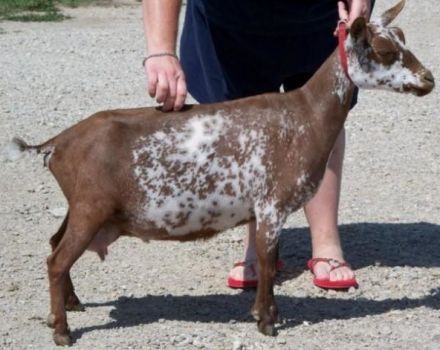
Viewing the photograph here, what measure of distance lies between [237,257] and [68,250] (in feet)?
5.10

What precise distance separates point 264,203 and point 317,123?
0.41 meters

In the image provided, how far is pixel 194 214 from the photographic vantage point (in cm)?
493

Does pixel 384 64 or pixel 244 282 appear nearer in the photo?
pixel 384 64

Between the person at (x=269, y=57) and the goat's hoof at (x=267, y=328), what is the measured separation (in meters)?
0.65

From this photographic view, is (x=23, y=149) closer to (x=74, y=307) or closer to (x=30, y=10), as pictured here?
(x=74, y=307)

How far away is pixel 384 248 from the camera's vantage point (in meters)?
6.40

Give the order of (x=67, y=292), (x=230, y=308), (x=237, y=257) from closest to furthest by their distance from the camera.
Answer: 1. (x=67, y=292)
2. (x=230, y=308)
3. (x=237, y=257)

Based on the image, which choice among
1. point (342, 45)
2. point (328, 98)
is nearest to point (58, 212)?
point (328, 98)

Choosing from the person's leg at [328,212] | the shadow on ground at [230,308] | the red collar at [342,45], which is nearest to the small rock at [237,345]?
the shadow on ground at [230,308]

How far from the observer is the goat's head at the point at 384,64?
4902mm

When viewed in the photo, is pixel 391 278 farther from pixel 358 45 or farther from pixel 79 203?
pixel 79 203

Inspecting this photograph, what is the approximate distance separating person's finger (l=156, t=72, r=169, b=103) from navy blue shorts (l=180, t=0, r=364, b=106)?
730mm

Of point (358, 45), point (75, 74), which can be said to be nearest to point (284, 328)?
point (358, 45)

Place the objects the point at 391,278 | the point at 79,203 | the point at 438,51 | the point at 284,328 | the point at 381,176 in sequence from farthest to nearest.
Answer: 1. the point at 438,51
2. the point at 381,176
3. the point at 391,278
4. the point at 284,328
5. the point at 79,203
